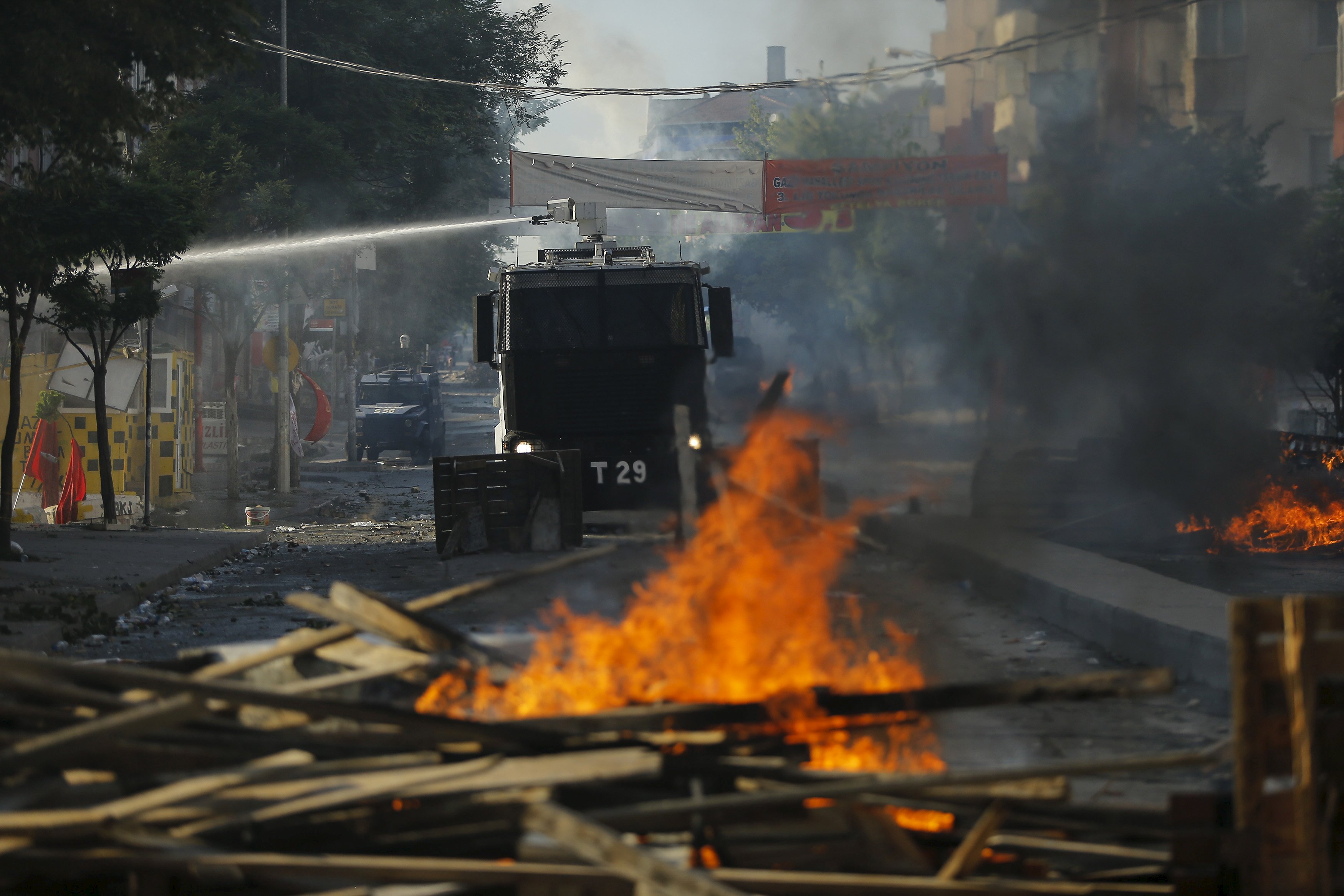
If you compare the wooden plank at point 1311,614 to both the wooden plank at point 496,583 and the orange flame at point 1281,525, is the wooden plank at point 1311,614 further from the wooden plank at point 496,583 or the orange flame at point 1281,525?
the orange flame at point 1281,525

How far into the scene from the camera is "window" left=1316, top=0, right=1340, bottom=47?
27359mm

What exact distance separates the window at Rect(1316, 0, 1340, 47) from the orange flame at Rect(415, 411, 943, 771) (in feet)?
78.1

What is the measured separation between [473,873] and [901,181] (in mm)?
12417

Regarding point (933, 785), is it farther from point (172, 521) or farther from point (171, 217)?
point (172, 521)

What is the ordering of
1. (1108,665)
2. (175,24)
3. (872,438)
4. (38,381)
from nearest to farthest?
(1108,665), (175,24), (872,438), (38,381)

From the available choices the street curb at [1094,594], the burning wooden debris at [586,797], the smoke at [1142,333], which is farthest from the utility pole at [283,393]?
the burning wooden debris at [586,797]

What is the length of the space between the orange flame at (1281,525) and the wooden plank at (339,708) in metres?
11.7

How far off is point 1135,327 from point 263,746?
561 inches

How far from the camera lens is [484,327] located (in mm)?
14461

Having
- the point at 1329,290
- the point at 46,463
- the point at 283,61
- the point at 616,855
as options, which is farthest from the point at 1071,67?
the point at 283,61

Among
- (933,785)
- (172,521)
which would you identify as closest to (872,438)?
(172,521)

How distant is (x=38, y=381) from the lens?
66.3 ft

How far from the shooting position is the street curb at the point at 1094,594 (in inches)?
299

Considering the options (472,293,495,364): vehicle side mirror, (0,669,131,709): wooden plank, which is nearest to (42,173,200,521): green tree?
(472,293,495,364): vehicle side mirror
